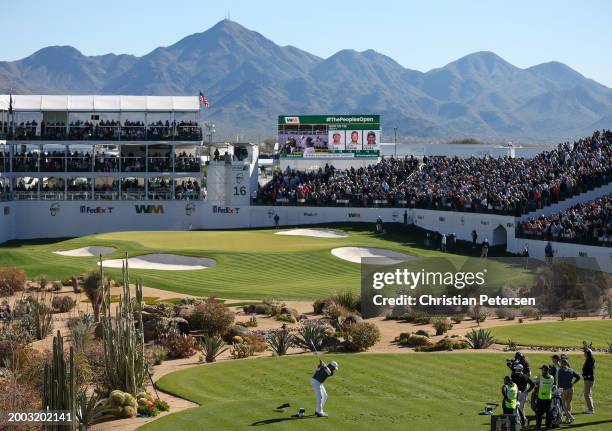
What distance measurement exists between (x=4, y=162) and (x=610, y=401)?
6229 cm

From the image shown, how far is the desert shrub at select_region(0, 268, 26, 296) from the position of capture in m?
50.0

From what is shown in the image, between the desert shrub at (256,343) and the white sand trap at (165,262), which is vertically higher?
the white sand trap at (165,262)

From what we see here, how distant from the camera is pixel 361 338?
35406mm

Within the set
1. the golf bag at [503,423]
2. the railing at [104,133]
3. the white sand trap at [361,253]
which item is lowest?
the golf bag at [503,423]

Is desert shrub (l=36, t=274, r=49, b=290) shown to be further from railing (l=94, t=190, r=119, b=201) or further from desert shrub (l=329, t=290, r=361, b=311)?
railing (l=94, t=190, r=119, b=201)

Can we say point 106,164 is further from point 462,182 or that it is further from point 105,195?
point 462,182

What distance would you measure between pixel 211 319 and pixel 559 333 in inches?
490

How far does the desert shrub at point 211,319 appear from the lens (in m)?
38.6

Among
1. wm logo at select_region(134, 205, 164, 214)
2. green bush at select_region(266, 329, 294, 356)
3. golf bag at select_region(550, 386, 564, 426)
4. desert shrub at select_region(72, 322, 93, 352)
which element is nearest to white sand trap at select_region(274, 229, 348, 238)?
wm logo at select_region(134, 205, 164, 214)

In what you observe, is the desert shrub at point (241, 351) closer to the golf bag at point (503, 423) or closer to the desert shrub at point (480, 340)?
the desert shrub at point (480, 340)

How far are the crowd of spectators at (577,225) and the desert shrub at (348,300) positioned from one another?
55.0 feet

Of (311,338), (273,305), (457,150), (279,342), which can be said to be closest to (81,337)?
(279,342)

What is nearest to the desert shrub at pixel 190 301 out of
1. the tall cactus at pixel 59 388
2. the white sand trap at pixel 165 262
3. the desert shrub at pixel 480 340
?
the desert shrub at pixel 480 340

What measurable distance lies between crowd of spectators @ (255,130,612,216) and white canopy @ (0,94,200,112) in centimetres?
936
